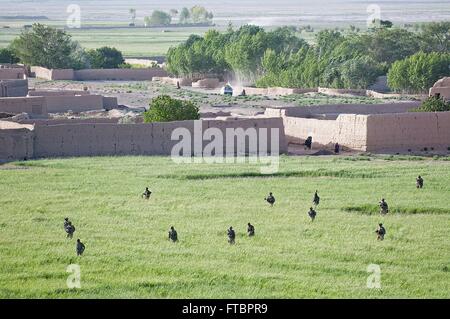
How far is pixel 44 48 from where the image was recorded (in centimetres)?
7994

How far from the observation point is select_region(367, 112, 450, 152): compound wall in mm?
43659

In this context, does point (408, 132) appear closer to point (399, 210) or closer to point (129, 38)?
point (399, 210)

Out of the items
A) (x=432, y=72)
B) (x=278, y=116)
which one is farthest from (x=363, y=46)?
(x=278, y=116)

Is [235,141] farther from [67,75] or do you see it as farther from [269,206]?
[67,75]

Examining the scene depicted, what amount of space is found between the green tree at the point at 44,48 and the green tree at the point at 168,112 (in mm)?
34423

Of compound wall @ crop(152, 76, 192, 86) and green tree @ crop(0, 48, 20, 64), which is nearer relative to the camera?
compound wall @ crop(152, 76, 192, 86)

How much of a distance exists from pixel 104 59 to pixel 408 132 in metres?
44.1

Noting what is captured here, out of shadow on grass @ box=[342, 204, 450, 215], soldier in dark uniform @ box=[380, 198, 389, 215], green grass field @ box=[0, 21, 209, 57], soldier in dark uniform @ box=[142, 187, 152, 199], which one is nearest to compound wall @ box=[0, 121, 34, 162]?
soldier in dark uniform @ box=[142, 187, 152, 199]

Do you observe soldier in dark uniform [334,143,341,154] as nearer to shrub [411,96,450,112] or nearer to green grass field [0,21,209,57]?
shrub [411,96,450,112]

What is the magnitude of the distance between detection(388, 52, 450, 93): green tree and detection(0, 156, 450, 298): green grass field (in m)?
25.6

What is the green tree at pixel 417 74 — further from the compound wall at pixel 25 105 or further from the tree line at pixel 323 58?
the compound wall at pixel 25 105

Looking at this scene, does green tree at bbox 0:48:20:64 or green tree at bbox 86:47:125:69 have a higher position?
green tree at bbox 0:48:20:64

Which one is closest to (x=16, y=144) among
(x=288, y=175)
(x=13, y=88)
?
(x=288, y=175)

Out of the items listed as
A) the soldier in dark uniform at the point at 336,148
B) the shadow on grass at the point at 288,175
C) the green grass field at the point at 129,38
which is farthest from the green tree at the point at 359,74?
the green grass field at the point at 129,38
